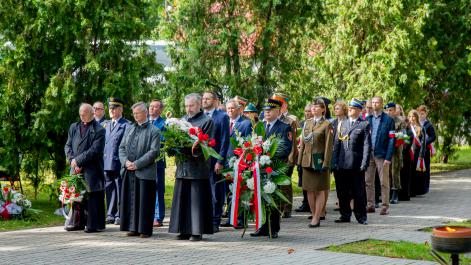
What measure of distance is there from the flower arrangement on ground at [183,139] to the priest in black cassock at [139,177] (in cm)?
43

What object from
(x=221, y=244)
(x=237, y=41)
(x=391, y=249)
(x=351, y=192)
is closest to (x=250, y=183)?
(x=221, y=244)

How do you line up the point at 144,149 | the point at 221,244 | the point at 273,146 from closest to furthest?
the point at 221,244, the point at 273,146, the point at 144,149

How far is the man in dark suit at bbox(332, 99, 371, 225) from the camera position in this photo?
14.3 meters

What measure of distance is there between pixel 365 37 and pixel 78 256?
14800 millimetres

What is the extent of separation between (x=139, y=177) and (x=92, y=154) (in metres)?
1.07

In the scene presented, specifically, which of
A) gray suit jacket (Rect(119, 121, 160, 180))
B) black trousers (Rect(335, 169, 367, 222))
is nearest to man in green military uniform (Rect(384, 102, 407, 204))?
black trousers (Rect(335, 169, 367, 222))

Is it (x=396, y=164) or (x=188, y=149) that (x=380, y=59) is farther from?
(x=188, y=149)

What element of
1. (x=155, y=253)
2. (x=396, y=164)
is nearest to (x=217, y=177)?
(x=155, y=253)

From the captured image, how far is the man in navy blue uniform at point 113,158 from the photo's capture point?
1430 cm

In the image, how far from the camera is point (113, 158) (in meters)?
14.3

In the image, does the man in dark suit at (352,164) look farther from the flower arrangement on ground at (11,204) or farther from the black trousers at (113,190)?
the flower arrangement on ground at (11,204)

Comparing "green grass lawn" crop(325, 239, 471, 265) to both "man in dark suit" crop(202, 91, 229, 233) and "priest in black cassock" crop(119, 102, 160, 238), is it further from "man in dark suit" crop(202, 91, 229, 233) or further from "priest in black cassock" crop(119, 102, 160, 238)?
"priest in black cassock" crop(119, 102, 160, 238)

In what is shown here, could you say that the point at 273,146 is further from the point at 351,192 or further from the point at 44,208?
the point at 44,208

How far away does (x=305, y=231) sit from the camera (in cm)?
1339
